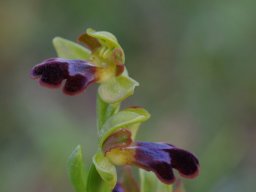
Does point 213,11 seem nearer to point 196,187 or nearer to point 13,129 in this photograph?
point 13,129

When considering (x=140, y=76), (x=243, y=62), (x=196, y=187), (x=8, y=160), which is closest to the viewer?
(x=196, y=187)

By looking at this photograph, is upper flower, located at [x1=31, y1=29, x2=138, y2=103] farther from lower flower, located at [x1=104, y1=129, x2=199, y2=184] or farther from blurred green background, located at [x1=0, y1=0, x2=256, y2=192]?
blurred green background, located at [x1=0, y1=0, x2=256, y2=192]

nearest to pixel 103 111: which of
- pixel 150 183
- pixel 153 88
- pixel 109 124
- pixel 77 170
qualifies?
pixel 109 124

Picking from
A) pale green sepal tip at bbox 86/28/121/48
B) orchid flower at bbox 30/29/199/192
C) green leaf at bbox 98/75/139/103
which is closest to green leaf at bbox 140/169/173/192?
orchid flower at bbox 30/29/199/192

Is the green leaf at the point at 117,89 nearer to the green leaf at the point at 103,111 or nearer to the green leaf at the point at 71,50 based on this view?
the green leaf at the point at 103,111

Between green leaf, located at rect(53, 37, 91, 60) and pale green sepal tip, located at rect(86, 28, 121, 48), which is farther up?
pale green sepal tip, located at rect(86, 28, 121, 48)

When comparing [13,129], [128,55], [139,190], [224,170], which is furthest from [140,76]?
[139,190]

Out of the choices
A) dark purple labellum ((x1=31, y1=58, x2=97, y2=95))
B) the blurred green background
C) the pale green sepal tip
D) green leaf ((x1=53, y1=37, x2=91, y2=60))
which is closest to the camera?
dark purple labellum ((x1=31, y1=58, x2=97, y2=95))
